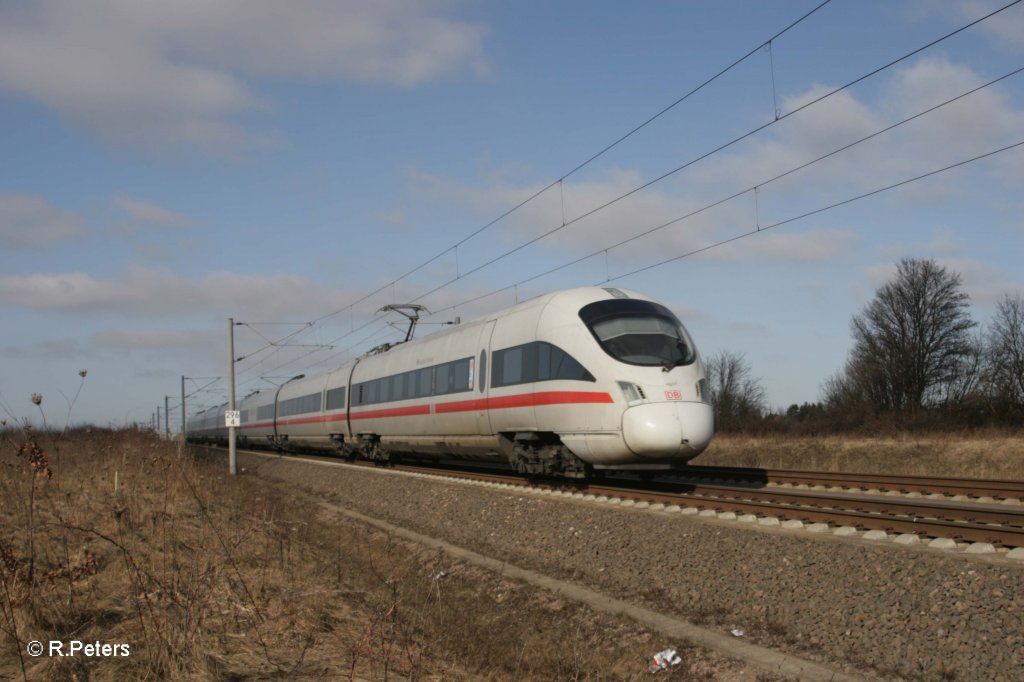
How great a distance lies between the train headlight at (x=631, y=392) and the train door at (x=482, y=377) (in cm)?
450

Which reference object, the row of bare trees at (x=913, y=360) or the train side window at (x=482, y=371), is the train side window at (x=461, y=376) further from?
the row of bare trees at (x=913, y=360)

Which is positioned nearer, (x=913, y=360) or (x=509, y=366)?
(x=509, y=366)

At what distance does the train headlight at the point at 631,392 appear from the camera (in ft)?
43.5

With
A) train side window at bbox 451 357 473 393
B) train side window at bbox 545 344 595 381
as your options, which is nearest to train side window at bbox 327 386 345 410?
train side window at bbox 451 357 473 393

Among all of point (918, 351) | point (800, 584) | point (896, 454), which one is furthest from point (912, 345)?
point (800, 584)

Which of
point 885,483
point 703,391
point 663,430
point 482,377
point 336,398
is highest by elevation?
point 336,398

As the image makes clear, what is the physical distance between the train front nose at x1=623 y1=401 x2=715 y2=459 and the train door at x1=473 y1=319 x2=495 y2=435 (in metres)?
4.82

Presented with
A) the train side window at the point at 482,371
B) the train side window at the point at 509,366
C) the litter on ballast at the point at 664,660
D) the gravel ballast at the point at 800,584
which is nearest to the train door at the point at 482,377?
the train side window at the point at 482,371

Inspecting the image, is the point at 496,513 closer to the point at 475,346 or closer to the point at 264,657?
the point at 475,346

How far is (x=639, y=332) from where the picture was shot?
14.3 metres

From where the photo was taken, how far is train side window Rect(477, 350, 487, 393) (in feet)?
58.1

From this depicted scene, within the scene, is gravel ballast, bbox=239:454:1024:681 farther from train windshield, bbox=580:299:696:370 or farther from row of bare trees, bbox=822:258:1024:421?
row of bare trees, bbox=822:258:1024:421

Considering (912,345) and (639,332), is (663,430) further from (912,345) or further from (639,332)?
(912,345)

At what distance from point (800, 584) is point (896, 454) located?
54.6ft
